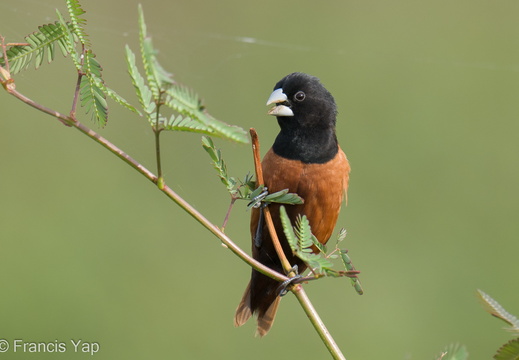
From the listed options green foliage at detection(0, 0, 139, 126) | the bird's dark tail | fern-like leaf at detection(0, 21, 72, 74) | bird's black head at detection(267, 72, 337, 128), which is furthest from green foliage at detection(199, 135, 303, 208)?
the bird's dark tail

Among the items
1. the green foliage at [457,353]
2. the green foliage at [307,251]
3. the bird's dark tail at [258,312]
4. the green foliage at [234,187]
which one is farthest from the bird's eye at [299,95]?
the green foliage at [457,353]

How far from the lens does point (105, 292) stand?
5.85 metres

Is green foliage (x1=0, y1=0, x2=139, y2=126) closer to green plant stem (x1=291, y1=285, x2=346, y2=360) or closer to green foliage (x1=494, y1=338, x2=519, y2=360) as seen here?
green plant stem (x1=291, y1=285, x2=346, y2=360)

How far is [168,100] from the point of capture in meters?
1.30

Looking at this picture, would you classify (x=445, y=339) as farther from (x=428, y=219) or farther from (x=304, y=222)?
(x=304, y=222)

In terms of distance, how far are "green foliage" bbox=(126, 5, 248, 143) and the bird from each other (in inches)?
58.0

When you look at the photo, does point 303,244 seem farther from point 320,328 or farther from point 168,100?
point 168,100

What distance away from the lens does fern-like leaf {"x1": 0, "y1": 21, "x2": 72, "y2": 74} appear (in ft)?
5.06

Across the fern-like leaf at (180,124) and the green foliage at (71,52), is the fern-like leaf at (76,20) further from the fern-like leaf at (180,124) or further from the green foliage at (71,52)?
the fern-like leaf at (180,124)

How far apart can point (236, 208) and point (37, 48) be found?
16.3ft

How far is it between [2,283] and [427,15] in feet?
17.6

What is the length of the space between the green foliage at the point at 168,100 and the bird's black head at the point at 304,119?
1.60 metres

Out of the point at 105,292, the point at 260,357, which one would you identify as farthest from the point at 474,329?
the point at 105,292

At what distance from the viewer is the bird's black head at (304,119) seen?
3045 mm
